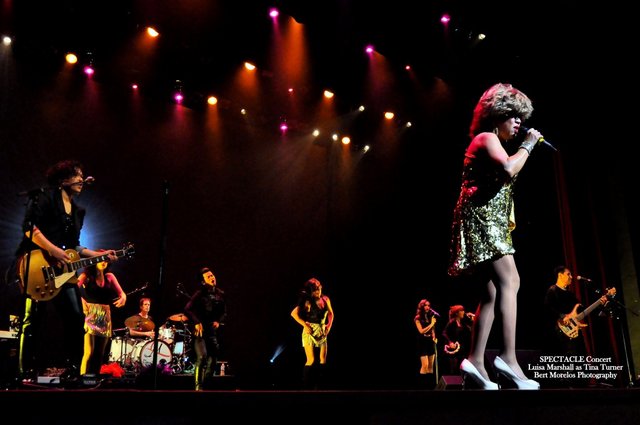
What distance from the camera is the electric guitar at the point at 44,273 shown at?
4438mm

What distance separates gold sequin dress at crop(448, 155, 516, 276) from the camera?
317 centimetres

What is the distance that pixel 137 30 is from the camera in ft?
31.6

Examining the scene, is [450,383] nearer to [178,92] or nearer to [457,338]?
[457,338]

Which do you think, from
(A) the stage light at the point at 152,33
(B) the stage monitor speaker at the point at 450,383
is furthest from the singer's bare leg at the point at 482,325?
(A) the stage light at the point at 152,33

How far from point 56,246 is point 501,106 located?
12.7 ft

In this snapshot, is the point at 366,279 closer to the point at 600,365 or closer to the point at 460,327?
the point at 460,327

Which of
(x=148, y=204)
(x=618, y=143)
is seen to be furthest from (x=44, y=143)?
(x=618, y=143)

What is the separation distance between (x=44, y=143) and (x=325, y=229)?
20.8ft

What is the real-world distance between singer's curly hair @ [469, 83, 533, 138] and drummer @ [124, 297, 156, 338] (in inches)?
308

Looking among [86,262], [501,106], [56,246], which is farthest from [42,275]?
[501,106]

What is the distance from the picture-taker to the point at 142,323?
960 centimetres

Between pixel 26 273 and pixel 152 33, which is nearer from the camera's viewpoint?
pixel 26 273

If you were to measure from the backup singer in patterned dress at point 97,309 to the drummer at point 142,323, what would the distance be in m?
1.97

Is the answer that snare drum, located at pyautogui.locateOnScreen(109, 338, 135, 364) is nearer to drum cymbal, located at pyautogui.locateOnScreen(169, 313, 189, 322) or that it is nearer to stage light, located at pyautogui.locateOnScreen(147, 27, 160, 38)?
drum cymbal, located at pyautogui.locateOnScreen(169, 313, 189, 322)
